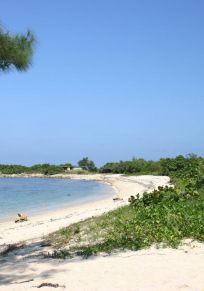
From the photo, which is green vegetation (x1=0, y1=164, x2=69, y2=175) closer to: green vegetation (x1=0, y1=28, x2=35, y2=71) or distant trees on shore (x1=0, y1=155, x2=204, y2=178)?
distant trees on shore (x1=0, y1=155, x2=204, y2=178)

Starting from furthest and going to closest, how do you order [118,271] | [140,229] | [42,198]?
[42,198] → [140,229] → [118,271]

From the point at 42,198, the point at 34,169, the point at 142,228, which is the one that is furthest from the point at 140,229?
the point at 34,169

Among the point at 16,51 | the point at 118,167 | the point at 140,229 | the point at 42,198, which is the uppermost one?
the point at 118,167

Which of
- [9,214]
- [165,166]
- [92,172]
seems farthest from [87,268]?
[92,172]

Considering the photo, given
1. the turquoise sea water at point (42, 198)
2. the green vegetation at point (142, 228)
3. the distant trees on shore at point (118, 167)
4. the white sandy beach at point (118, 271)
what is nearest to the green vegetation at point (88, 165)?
the distant trees on shore at point (118, 167)

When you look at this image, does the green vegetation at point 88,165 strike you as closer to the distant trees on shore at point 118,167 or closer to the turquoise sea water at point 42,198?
the distant trees on shore at point 118,167

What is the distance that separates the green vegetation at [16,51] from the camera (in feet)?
32.3

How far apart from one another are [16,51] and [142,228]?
200 inches

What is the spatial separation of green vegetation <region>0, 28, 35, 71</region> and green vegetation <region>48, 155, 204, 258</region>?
13.3ft

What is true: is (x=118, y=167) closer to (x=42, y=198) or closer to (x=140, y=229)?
(x=42, y=198)

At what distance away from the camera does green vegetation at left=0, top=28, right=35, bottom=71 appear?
9.84m

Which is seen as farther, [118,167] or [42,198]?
[118,167]

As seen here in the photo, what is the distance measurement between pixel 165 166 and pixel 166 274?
189ft

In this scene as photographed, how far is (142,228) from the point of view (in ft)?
38.7
